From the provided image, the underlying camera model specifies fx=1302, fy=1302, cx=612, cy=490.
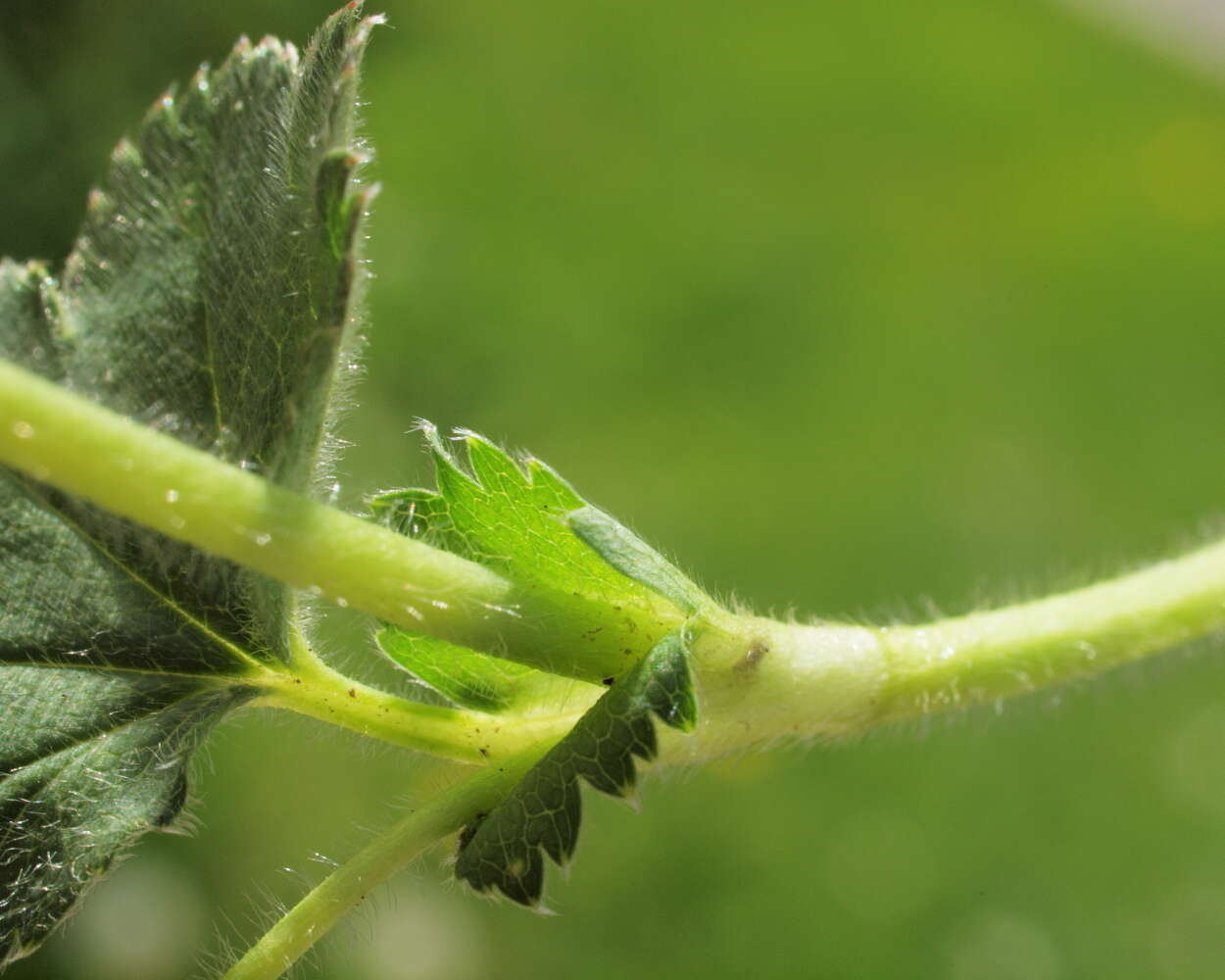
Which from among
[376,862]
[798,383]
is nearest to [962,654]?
[376,862]

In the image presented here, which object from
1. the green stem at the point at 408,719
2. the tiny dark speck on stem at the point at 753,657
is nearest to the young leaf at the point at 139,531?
the green stem at the point at 408,719

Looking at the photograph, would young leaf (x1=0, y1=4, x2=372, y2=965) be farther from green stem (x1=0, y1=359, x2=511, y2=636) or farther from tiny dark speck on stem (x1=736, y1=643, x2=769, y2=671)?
tiny dark speck on stem (x1=736, y1=643, x2=769, y2=671)

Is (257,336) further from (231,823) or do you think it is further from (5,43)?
(231,823)

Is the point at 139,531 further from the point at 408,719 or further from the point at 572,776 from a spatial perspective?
the point at 572,776

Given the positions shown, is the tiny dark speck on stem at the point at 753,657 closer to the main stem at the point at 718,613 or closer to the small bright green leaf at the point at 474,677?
the main stem at the point at 718,613

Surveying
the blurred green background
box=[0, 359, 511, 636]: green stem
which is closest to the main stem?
box=[0, 359, 511, 636]: green stem

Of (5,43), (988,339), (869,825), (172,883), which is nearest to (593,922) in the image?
(869,825)
